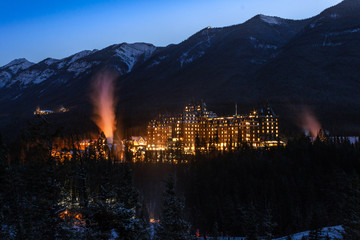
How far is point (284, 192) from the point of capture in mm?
97688

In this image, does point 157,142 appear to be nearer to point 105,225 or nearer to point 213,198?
point 213,198

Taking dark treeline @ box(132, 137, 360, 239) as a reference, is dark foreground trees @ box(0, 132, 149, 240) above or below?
above

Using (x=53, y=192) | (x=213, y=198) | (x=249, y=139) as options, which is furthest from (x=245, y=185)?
(x=53, y=192)

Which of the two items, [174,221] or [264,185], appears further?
[264,185]

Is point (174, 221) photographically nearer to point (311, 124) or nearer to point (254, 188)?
point (254, 188)

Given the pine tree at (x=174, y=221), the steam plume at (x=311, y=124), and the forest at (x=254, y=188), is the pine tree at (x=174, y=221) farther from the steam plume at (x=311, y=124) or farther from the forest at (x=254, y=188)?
the steam plume at (x=311, y=124)

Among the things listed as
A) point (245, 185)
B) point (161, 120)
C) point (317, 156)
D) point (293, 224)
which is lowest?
point (293, 224)

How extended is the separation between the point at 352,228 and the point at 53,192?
3415 cm

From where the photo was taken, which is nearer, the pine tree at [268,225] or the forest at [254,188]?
the pine tree at [268,225]

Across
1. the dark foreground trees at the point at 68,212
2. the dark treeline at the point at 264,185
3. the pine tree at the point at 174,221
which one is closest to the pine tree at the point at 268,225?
the dark treeline at the point at 264,185

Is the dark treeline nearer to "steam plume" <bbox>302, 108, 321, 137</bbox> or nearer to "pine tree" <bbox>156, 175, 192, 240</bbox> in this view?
"pine tree" <bbox>156, 175, 192, 240</bbox>

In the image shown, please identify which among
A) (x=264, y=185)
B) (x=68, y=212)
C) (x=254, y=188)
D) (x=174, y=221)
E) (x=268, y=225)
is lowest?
(x=254, y=188)

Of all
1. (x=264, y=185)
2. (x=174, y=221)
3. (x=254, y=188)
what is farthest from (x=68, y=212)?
(x=264, y=185)

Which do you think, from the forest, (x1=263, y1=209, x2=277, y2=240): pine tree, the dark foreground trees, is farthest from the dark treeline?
the dark foreground trees
